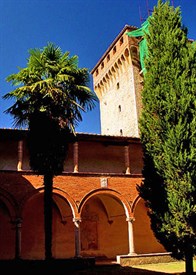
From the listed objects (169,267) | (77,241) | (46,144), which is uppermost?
(46,144)

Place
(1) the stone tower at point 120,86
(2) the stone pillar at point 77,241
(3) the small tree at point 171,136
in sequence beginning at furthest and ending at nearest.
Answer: (1) the stone tower at point 120,86, (2) the stone pillar at point 77,241, (3) the small tree at point 171,136

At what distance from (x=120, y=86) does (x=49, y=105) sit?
16958 millimetres

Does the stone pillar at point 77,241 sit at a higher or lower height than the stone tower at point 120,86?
lower

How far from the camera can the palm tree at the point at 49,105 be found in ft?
46.9

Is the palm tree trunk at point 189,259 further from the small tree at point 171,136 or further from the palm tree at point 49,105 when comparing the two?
the palm tree at point 49,105

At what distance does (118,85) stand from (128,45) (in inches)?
148

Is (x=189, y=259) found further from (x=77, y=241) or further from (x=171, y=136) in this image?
(x=77, y=241)

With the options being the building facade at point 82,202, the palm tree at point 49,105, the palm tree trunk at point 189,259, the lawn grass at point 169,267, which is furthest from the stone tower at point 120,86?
the palm tree trunk at point 189,259

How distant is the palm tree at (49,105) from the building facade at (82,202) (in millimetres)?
3359

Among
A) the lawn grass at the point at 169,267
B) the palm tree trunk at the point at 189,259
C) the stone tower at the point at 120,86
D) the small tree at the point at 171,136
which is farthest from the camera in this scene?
the stone tower at the point at 120,86

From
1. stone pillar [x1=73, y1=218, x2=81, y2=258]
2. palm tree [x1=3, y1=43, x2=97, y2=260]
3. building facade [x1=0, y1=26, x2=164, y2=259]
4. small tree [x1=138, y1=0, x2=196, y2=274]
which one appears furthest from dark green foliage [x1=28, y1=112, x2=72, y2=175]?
stone pillar [x1=73, y1=218, x2=81, y2=258]

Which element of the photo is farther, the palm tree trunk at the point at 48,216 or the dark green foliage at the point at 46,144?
the dark green foliage at the point at 46,144

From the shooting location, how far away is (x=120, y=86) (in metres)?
31.1

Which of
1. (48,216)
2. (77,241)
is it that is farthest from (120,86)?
(48,216)
